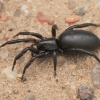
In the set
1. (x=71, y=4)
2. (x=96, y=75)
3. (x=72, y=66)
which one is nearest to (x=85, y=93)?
(x=96, y=75)

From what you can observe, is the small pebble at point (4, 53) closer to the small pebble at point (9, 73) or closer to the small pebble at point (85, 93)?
the small pebble at point (9, 73)

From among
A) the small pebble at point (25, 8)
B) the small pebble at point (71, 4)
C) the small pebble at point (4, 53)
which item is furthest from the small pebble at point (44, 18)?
the small pebble at point (4, 53)

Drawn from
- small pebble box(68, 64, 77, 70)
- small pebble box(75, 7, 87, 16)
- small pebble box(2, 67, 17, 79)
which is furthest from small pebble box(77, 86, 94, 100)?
small pebble box(75, 7, 87, 16)

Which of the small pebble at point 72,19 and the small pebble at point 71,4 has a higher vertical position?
the small pebble at point 71,4

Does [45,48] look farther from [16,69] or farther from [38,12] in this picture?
[38,12]

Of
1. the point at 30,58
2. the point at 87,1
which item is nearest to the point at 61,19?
the point at 87,1

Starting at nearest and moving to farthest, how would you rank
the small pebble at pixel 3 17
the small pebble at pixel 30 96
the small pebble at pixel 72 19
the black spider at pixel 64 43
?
1. the small pebble at pixel 30 96
2. the black spider at pixel 64 43
3. the small pebble at pixel 72 19
4. the small pebble at pixel 3 17

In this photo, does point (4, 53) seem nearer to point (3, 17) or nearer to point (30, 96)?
point (3, 17)
